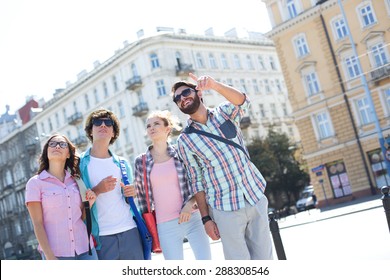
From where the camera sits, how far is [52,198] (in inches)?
142

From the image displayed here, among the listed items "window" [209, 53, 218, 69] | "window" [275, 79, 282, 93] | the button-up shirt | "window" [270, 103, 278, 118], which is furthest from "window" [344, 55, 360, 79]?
the button-up shirt

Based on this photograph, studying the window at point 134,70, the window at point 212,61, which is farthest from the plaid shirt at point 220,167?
the window at point 212,61

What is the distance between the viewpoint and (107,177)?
3842 mm

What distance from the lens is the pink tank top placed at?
3949 mm

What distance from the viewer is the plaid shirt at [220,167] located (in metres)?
3.48

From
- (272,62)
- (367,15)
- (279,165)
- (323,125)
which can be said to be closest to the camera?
(367,15)

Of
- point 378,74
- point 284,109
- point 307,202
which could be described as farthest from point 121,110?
point 378,74

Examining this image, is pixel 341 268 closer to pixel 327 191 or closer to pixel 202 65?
pixel 327 191

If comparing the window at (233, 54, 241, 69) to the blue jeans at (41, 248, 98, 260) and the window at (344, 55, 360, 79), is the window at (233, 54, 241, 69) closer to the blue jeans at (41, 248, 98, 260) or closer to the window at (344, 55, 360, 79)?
the window at (344, 55, 360, 79)

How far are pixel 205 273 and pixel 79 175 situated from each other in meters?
1.25

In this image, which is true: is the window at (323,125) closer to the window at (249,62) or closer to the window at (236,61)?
the window at (236,61)

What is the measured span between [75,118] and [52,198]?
45.6 metres

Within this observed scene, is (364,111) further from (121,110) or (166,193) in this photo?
(166,193)

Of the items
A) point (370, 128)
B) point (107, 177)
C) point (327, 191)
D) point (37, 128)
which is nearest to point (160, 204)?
point (107, 177)
